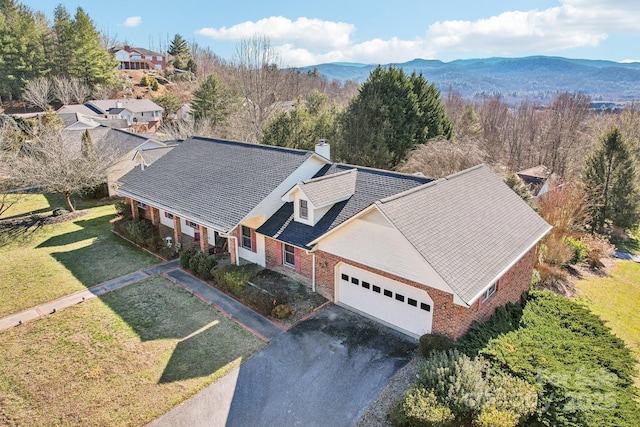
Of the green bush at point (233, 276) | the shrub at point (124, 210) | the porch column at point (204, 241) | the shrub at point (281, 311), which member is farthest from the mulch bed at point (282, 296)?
the shrub at point (124, 210)

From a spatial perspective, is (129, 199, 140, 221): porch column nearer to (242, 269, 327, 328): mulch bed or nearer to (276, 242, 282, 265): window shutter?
(242, 269, 327, 328): mulch bed

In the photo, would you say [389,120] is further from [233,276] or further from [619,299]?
[233,276]

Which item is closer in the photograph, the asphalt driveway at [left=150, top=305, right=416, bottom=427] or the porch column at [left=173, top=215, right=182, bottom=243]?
the asphalt driveway at [left=150, top=305, right=416, bottom=427]

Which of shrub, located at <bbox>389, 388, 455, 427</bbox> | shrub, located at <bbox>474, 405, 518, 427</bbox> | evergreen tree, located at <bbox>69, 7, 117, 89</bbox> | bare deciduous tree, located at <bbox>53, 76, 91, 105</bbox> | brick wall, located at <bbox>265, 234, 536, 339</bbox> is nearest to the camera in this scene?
shrub, located at <bbox>474, 405, 518, 427</bbox>

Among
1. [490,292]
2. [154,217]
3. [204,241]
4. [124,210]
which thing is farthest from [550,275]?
[124,210]

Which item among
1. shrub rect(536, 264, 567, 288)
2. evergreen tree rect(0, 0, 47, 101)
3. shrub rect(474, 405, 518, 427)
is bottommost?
shrub rect(536, 264, 567, 288)

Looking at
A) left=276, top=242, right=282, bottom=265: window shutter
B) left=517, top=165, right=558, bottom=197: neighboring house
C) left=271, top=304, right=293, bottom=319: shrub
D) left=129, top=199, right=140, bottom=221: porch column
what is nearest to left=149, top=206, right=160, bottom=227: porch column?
left=129, top=199, right=140, bottom=221: porch column

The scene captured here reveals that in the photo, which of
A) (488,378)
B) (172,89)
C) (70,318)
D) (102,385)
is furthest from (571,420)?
(172,89)

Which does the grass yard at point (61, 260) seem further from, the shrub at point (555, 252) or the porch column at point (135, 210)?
the shrub at point (555, 252)
